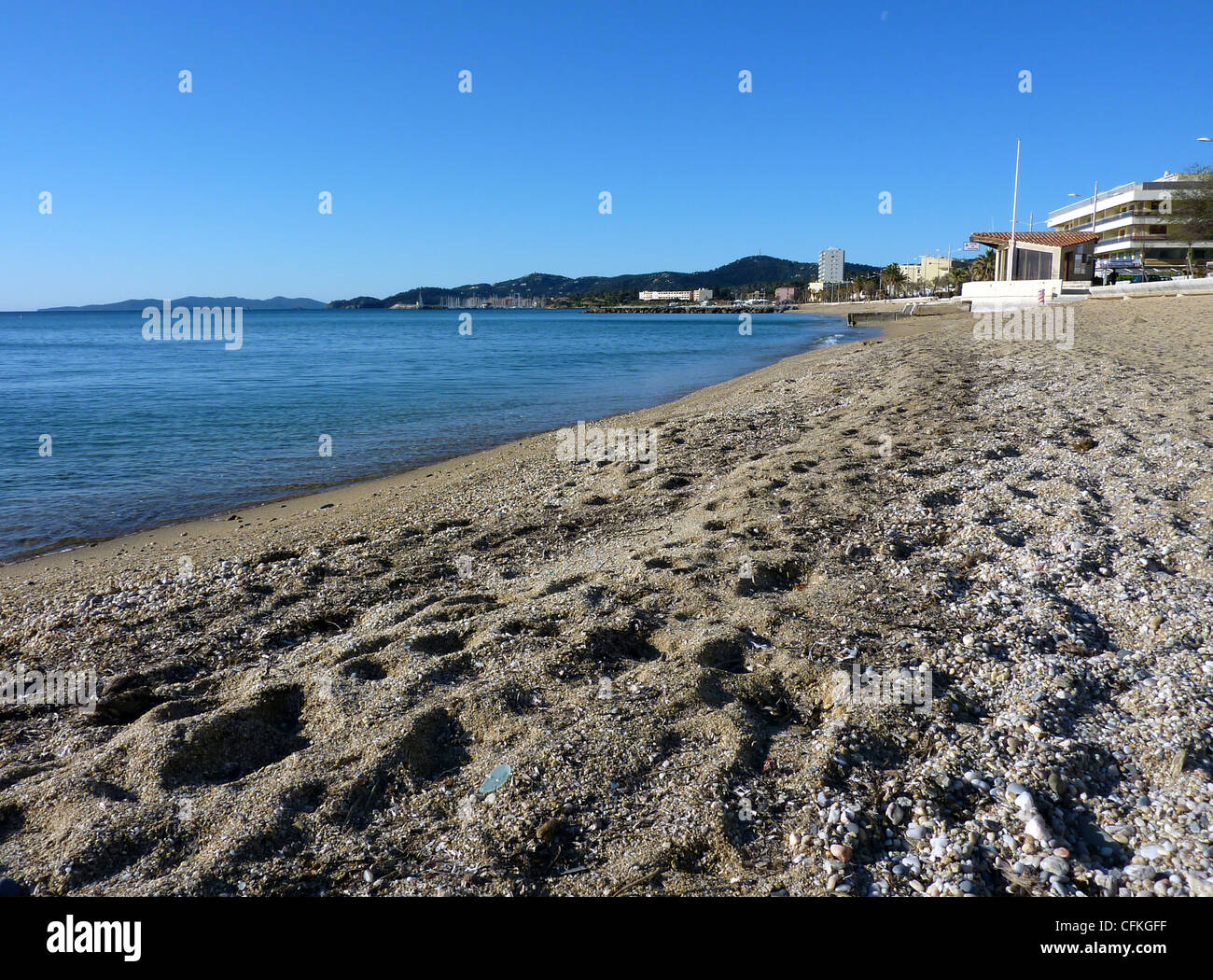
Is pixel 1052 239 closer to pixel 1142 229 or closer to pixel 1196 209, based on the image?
pixel 1196 209

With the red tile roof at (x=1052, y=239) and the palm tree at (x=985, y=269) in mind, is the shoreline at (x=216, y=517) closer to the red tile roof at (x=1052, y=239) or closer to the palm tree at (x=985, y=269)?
the red tile roof at (x=1052, y=239)

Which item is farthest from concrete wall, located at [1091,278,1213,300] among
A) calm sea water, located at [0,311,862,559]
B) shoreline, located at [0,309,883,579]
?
shoreline, located at [0,309,883,579]

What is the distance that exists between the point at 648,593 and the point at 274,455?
11.0 meters

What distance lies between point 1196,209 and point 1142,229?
67.4 feet

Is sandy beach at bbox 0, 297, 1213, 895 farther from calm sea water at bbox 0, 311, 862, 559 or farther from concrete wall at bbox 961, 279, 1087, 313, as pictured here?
concrete wall at bbox 961, 279, 1087, 313

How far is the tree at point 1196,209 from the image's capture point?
59.1m

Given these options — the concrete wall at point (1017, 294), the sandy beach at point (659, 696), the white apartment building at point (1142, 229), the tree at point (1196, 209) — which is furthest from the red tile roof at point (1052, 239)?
the sandy beach at point (659, 696)

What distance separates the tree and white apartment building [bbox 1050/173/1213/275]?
16.4 feet

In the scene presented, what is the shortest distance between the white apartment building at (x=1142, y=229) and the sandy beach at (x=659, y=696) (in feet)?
264

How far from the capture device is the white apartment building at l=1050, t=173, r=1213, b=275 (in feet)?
246

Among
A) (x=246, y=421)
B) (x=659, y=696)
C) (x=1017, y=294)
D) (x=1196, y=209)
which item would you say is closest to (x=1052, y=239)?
(x=1017, y=294)
